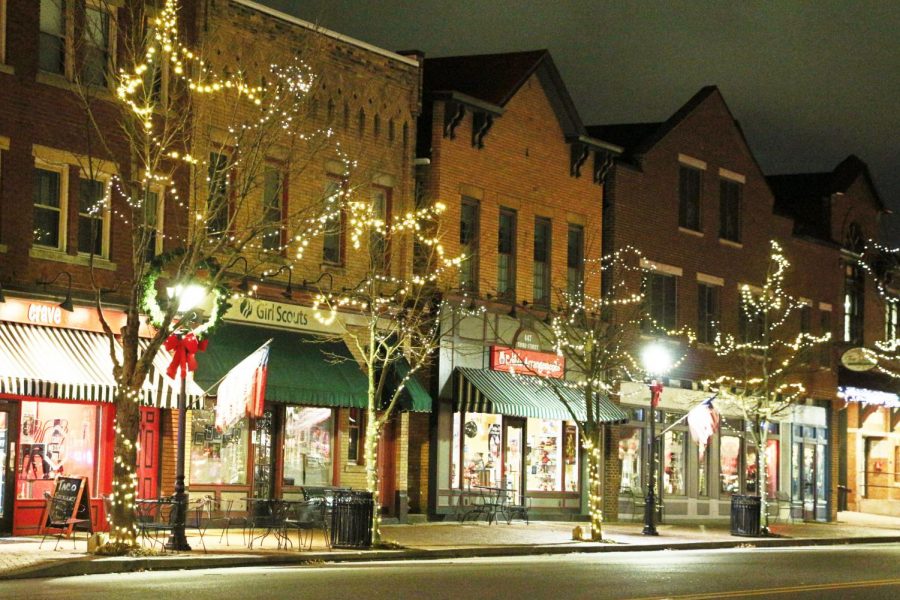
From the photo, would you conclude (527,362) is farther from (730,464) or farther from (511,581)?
(511,581)

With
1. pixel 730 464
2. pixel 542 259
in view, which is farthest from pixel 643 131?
pixel 730 464

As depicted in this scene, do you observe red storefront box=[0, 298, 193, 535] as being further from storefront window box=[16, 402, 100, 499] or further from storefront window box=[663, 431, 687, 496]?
storefront window box=[663, 431, 687, 496]

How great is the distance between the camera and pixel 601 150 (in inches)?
1475

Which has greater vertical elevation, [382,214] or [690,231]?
[690,231]

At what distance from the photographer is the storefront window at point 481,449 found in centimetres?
3356

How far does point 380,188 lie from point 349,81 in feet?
7.94

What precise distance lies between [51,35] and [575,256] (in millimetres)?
16270

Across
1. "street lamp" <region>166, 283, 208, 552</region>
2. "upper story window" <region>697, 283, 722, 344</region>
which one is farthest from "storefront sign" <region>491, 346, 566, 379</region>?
"street lamp" <region>166, 283, 208, 552</region>

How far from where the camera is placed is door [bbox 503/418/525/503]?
34.8 m

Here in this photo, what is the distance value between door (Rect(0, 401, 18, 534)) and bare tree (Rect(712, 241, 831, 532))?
61.7ft

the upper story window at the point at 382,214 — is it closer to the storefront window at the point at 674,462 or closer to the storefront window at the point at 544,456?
the storefront window at the point at 544,456

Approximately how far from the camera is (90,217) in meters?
25.2

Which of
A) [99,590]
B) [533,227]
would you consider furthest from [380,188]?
[99,590]

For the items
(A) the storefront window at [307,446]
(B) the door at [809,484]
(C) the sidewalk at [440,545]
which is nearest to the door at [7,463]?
(C) the sidewalk at [440,545]
